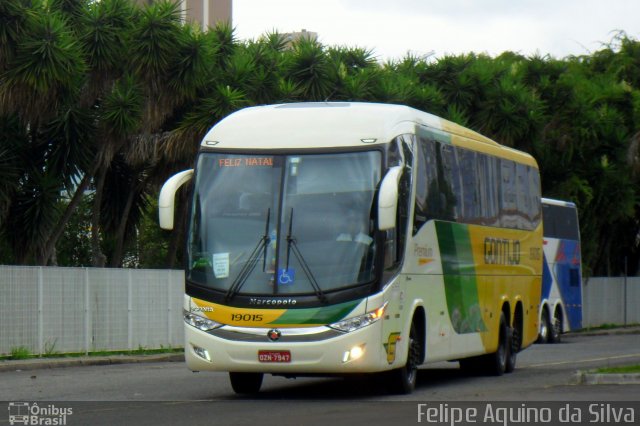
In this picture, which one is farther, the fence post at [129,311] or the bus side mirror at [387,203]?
the fence post at [129,311]

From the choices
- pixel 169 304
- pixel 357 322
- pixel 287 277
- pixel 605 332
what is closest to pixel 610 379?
pixel 357 322

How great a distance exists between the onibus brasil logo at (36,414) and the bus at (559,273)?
22.0m

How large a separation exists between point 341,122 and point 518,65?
2796cm

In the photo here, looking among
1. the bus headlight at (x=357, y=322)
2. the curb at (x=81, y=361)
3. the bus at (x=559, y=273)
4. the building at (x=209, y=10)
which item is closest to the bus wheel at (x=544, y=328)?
the bus at (x=559, y=273)

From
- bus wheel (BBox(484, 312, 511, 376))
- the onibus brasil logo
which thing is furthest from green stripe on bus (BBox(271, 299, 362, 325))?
bus wheel (BBox(484, 312, 511, 376))

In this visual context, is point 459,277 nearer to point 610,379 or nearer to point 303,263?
point 610,379

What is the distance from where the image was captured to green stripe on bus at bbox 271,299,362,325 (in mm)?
14734

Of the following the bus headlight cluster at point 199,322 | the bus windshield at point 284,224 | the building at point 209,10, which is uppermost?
the building at point 209,10

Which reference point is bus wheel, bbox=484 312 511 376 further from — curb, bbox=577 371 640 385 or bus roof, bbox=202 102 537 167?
bus roof, bbox=202 102 537 167

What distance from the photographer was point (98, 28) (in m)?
29.4

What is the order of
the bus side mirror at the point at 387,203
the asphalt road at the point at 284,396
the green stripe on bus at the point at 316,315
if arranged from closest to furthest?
the asphalt road at the point at 284,396 → the bus side mirror at the point at 387,203 → the green stripe on bus at the point at 316,315

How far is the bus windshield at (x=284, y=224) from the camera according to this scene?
588 inches

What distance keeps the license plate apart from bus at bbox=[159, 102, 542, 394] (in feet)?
0.05

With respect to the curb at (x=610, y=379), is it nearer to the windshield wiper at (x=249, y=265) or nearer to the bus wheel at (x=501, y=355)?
the bus wheel at (x=501, y=355)
